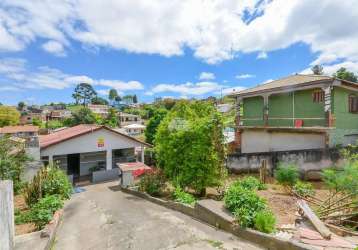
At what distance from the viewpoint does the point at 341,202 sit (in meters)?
7.70

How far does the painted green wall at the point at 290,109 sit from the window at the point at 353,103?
2.30m

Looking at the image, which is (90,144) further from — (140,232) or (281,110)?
(281,110)

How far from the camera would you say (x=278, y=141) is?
54.3 feet

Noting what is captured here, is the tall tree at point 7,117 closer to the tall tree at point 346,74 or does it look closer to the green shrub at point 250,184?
the green shrub at point 250,184

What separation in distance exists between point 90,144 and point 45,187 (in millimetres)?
9114

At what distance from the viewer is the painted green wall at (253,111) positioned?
18.5 meters

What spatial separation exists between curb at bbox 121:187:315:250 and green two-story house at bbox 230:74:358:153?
409 inches

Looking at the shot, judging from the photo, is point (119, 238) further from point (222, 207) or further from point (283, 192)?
point (283, 192)

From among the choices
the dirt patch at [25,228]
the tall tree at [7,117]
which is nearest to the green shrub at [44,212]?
the dirt patch at [25,228]

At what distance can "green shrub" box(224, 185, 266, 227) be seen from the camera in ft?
19.0

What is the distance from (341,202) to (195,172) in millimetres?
5277

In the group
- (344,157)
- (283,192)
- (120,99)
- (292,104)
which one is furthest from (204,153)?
(120,99)

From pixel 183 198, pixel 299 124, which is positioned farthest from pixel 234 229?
pixel 299 124

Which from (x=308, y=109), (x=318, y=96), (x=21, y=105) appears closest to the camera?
(x=318, y=96)
